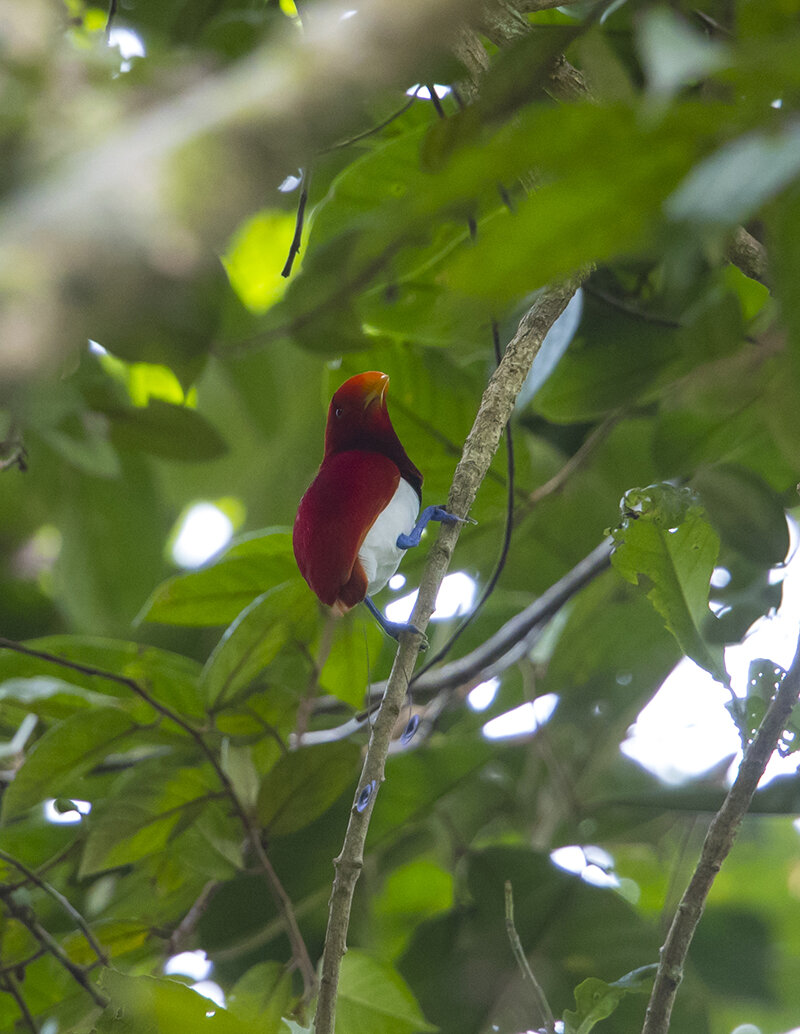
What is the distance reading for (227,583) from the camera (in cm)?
86

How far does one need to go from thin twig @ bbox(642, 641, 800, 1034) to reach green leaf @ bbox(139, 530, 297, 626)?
0.44 meters

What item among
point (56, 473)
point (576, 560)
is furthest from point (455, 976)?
point (56, 473)

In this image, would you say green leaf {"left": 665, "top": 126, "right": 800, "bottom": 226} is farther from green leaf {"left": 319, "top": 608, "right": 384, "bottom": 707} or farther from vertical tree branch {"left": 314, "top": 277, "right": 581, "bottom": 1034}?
green leaf {"left": 319, "top": 608, "right": 384, "bottom": 707}

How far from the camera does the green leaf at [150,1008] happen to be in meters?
0.32

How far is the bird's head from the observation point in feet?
2.16

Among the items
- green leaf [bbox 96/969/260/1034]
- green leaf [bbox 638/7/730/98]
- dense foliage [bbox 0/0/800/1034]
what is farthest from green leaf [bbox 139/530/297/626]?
green leaf [bbox 638/7/730/98]

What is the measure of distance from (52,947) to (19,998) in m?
0.08

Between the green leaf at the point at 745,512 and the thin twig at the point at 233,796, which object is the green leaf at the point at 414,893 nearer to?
the thin twig at the point at 233,796

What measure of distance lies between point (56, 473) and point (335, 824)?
20.6 inches

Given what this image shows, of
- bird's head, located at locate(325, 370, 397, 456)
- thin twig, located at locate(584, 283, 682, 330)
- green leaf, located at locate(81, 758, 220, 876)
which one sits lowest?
green leaf, located at locate(81, 758, 220, 876)

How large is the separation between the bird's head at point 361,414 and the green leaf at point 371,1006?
1.30ft

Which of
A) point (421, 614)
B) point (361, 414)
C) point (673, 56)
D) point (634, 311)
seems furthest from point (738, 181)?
point (634, 311)

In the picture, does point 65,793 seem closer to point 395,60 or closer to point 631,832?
point 631,832

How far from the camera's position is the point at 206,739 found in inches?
34.2
